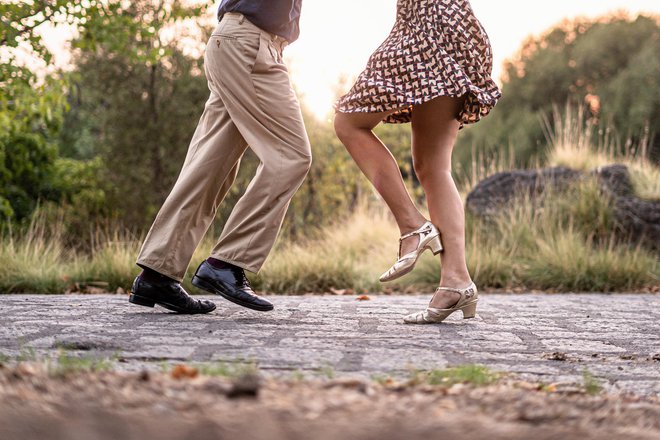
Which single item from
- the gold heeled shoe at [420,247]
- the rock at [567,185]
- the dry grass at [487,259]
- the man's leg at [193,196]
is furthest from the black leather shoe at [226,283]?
the rock at [567,185]

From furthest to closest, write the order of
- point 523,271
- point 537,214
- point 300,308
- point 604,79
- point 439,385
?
point 604,79 → point 537,214 → point 523,271 → point 300,308 → point 439,385

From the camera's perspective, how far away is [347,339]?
2.71 metres

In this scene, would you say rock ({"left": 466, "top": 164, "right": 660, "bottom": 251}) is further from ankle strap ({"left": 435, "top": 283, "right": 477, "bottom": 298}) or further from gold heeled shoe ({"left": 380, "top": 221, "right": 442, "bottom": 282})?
gold heeled shoe ({"left": 380, "top": 221, "right": 442, "bottom": 282})

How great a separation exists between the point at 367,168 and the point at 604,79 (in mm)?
29761

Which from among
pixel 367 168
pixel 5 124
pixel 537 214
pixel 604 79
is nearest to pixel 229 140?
pixel 367 168

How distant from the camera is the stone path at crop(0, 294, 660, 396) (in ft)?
7.28

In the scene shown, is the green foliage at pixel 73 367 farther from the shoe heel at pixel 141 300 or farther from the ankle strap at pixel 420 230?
the ankle strap at pixel 420 230

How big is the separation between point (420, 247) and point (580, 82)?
3029 centimetres

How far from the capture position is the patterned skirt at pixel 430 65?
3162 millimetres

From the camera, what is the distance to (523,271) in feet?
23.3

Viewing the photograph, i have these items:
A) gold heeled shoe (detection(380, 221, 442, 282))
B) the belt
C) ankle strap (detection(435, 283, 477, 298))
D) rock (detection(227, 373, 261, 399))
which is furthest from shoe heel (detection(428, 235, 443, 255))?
rock (detection(227, 373, 261, 399))

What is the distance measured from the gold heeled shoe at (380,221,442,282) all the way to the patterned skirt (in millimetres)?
502

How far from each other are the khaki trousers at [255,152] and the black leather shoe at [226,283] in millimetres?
56

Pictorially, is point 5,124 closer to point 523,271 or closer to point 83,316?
point 83,316
